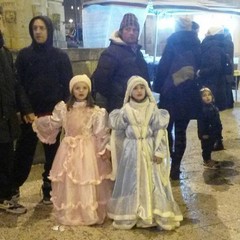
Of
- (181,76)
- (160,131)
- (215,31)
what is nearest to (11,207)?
(160,131)

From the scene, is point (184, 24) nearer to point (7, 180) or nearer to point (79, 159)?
point (79, 159)

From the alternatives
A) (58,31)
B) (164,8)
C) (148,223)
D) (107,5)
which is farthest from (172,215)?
(164,8)

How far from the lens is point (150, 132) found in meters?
4.11

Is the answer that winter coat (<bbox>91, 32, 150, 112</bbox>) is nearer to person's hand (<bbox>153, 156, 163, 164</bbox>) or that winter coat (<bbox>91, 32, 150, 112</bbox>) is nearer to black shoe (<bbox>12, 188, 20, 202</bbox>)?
person's hand (<bbox>153, 156, 163, 164</bbox>)

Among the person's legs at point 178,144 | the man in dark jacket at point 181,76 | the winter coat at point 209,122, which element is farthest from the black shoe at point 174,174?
the winter coat at point 209,122

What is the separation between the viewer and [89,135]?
167 inches

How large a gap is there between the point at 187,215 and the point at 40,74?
202 cm

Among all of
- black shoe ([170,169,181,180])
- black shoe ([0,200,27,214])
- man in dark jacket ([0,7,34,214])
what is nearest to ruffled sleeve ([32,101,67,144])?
man in dark jacket ([0,7,34,214])

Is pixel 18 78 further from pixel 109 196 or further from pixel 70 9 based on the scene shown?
pixel 70 9

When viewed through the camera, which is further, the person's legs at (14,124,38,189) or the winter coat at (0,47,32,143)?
the person's legs at (14,124,38,189)

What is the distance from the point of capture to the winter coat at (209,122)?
19.4ft

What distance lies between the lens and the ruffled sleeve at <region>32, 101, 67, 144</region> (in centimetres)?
427

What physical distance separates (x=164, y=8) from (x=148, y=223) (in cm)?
736

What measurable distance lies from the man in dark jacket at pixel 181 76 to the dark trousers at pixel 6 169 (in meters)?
1.93
